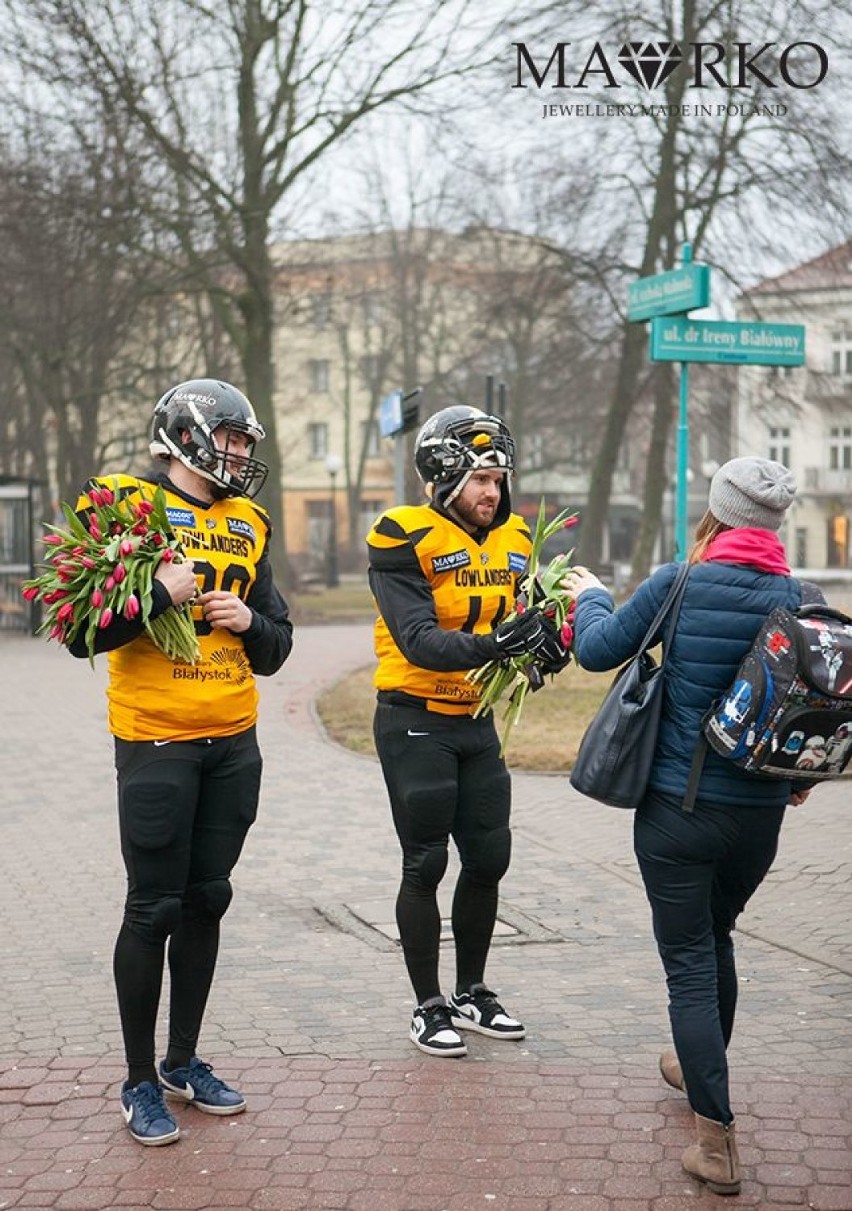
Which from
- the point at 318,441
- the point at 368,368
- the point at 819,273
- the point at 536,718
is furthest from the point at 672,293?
the point at 318,441

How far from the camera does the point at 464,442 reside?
5086mm

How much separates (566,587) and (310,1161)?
1849 mm

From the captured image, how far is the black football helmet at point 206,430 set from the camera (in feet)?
14.8

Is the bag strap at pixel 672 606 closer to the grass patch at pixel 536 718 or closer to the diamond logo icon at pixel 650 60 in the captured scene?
the grass patch at pixel 536 718

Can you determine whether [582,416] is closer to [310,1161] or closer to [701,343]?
[701,343]

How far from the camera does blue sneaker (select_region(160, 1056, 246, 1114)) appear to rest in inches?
177

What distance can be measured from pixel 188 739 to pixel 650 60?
64.2 feet

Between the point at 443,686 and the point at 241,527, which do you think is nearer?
the point at 241,527

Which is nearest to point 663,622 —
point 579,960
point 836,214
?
point 579,960

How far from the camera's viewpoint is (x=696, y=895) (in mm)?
4141

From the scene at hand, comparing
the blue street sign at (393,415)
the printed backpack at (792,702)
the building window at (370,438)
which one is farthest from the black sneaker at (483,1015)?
the building window at (370,438)

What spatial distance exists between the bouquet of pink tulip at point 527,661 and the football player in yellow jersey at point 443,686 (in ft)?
0.21

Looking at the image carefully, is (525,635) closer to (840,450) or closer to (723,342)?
(723,342)

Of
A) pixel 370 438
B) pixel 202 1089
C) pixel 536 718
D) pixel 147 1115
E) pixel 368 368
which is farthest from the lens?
pixel 370 438
